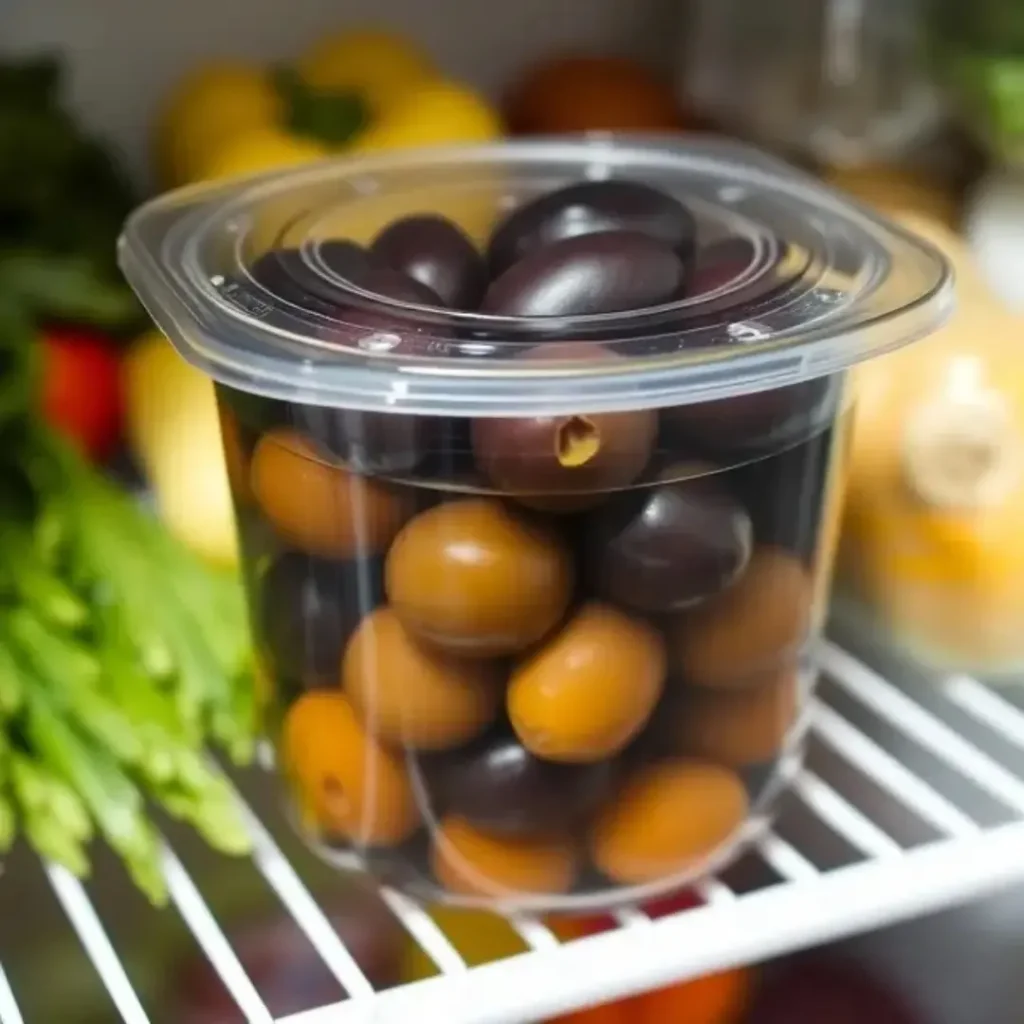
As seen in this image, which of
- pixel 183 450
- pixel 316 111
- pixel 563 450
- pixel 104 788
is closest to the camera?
pixel 563 450

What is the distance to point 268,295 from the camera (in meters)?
0.59

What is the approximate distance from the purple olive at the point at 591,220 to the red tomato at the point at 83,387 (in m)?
0.33

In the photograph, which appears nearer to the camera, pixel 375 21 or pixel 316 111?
pixel 316 111

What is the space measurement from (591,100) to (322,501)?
1.65ft

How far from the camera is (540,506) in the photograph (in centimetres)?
55

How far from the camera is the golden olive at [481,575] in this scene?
0.55 m

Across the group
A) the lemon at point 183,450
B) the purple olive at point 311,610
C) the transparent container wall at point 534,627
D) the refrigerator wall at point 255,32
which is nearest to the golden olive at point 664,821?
the transparent container wall at point 534,627

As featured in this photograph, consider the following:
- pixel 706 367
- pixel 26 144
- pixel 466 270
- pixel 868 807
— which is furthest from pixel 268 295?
pixel 868 807

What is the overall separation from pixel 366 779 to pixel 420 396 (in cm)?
19

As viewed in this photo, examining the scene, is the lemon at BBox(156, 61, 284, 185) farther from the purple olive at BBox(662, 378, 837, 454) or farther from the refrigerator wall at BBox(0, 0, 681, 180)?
the purple olive at BBox(662, 378, 837, 454)

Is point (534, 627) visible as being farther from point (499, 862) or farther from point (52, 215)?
point (52, 215)

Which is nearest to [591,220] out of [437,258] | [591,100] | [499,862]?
[437,258]

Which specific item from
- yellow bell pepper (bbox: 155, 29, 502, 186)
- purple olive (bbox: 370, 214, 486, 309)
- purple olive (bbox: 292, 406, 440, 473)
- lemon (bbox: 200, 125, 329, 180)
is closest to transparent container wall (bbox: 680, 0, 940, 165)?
yellow bell pepper (bbox: 155, 29, 502, 186)

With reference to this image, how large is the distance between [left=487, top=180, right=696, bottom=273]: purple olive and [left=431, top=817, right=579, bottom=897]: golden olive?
0.79 ft
